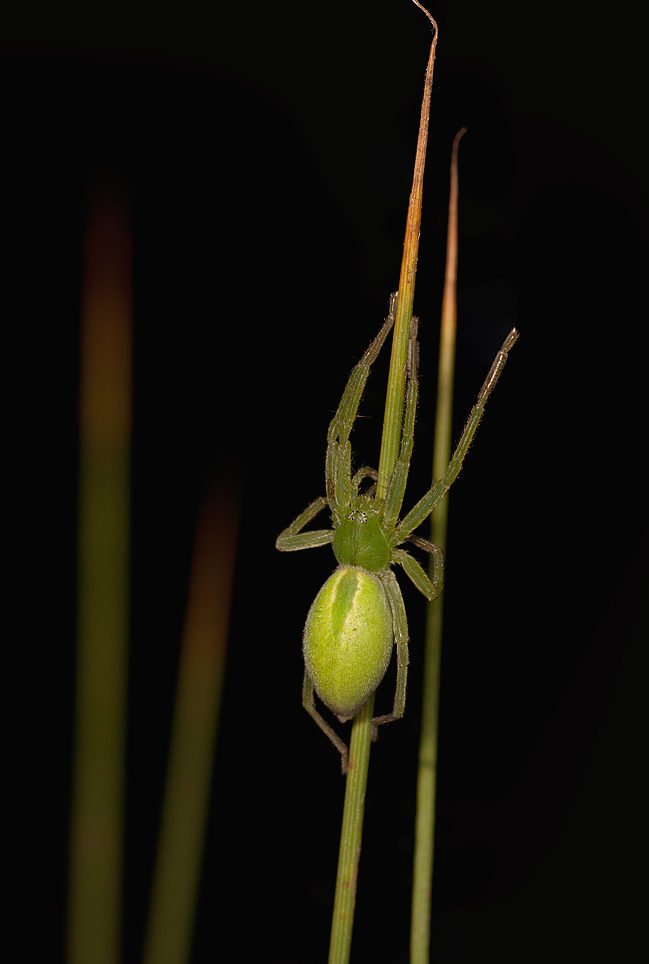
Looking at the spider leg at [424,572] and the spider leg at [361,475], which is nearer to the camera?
the spider leg at [424,572]

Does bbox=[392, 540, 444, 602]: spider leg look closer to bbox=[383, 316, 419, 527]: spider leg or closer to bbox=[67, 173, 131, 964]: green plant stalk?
bbox=[383, 316, 419, 527]: spider leg

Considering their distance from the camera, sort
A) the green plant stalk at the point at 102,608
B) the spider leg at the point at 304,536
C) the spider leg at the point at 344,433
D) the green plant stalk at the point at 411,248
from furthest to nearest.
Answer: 1. the spider leg at the point at 304,536
2. the spider leg at the point at 344,433
3. the green plant stalk at the point at 102,608
4. the green plant stalk at the point at 411,248

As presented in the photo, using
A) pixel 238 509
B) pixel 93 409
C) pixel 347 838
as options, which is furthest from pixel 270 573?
pixel 347 838

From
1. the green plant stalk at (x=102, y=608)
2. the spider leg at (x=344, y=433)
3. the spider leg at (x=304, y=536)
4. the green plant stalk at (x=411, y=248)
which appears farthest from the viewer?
the spider leg at (x=304, y=536)

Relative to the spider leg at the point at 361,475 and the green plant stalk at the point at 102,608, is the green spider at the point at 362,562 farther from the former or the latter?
the green plant stalk at the point at 102,608

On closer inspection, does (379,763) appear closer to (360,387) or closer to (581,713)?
(581,713)

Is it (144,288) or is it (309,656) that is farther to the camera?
(144,288)

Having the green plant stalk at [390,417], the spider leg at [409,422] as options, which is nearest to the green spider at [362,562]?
the spider leg at [409,422]

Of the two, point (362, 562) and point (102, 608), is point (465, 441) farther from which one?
point (102, 608)
